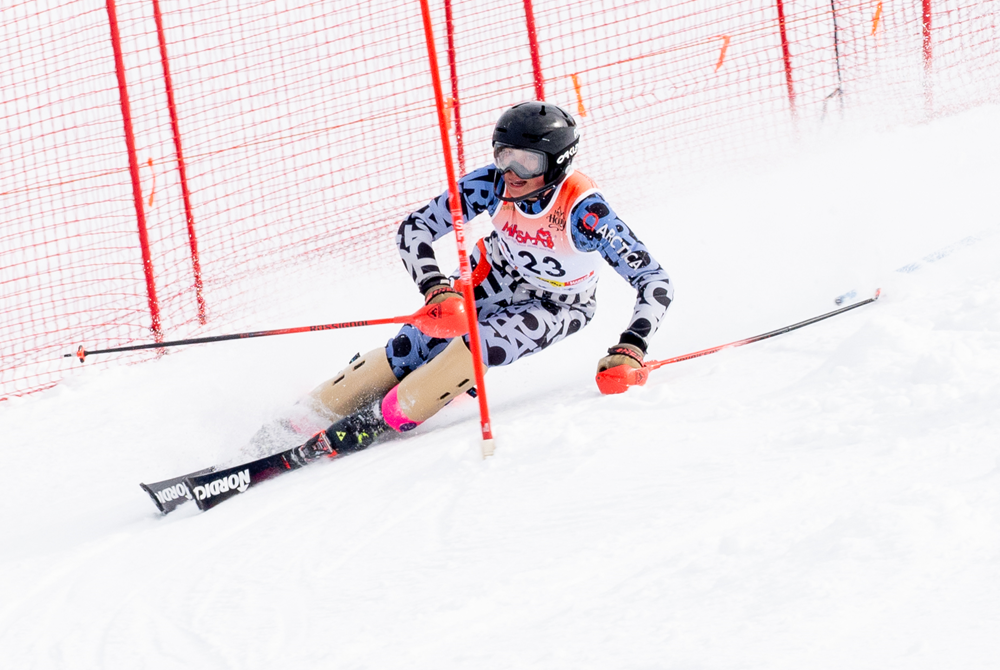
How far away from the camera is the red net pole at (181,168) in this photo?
21.2 feet

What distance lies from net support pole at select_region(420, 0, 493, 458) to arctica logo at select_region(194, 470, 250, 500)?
38.6 inches

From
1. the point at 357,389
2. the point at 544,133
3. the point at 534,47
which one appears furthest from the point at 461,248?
the point at 534,47

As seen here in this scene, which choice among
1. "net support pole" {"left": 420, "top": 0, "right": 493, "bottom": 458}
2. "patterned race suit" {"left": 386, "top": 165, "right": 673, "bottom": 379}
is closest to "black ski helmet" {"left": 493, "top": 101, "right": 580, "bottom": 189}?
"patterned race suit" {"left": 386, "top": 165, "right": 673, "bottom": 379}

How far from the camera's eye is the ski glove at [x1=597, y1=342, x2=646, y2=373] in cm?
338

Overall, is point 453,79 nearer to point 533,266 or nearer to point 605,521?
point 533,266

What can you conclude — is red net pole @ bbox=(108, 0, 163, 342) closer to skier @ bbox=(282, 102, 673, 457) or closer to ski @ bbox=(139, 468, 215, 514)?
skier @ bbox=(282, 102, 673, 457)

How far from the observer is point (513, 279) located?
3967 millimetres

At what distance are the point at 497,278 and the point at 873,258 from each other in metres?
2.23

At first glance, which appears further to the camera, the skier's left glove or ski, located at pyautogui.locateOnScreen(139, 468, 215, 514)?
ski, located at pyautogui.locateOnScreen(139, 468, 215, 514)

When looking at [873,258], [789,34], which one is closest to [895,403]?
[873,258]

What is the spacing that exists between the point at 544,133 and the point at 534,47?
3870 mm

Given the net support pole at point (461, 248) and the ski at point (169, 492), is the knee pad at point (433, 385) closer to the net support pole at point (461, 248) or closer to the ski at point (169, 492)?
the net support pole at point (461, 248)

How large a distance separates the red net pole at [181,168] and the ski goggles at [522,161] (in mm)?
3731

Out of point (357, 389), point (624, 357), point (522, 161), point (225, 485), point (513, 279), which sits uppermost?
point (522, 161)
